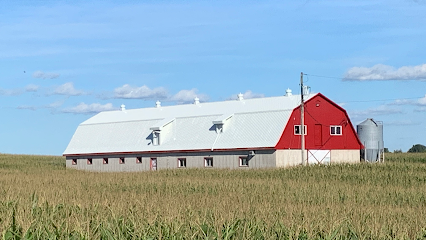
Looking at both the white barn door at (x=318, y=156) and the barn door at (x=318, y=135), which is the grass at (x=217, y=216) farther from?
the barn door at (x=318, y=135)

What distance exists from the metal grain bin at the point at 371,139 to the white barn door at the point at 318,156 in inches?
185

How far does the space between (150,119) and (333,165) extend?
18838 millimetres

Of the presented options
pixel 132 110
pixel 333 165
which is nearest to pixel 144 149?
pixel 132 110

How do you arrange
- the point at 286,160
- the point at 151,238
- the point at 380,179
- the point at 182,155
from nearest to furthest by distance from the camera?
1. the point at 151,238
2. the point at 380,179
3. the point at 286,160
4. the point at 182,155

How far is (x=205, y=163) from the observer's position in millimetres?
48062

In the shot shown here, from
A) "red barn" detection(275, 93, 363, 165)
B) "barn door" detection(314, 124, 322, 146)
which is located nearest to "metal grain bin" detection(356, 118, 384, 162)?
"red barn" detection(275, 93, 363, 165)

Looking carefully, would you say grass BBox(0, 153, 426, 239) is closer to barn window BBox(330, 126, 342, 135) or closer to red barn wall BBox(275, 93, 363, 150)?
red barn wall BBox(275, 93, 363, 150)

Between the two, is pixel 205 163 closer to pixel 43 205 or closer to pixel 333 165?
pixel 333 165

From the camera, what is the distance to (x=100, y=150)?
2170 inches

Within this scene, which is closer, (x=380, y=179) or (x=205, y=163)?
(x=380, y=179)

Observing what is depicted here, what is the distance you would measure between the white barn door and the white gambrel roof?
4.03 meters

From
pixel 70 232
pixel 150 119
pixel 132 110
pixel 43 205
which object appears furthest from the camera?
pixel 132 110

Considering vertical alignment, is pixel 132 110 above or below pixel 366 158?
above

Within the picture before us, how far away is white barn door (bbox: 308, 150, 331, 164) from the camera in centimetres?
4762
